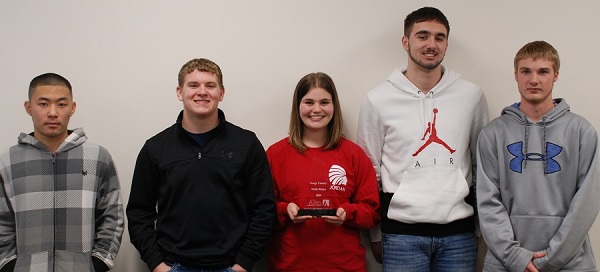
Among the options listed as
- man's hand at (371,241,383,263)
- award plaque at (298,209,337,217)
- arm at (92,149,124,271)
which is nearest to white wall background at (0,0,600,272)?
man's hand at (371,241,383,263)

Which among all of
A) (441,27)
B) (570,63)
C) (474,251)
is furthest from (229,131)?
(570,63)

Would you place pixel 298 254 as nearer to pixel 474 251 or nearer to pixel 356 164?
pixel 356 164

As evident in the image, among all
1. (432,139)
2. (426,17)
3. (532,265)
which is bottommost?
(532,265)

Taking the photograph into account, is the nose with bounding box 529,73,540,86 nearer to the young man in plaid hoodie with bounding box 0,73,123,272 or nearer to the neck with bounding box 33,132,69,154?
the young man in plaid hoodie with bounding box 0,73,123,272

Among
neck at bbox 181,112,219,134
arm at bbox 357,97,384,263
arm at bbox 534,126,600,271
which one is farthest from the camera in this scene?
arm at bbox 357,97,384,263

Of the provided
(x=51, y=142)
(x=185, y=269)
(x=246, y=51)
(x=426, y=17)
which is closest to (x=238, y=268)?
(x=185, y=269)

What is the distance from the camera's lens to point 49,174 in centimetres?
226

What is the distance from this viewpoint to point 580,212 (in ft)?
7.05

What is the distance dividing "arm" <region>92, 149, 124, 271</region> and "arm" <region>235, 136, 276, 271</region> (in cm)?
55

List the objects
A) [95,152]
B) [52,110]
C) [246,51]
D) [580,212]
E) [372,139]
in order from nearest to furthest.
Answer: [580,212]
[52,110]
[95,152]
[372,139]
[246,51]

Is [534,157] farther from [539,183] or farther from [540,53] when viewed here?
[540,53]

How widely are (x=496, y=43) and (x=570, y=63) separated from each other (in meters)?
0.37

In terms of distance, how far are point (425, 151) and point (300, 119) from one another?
23.2 inches

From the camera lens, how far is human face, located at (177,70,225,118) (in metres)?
2.29
